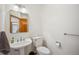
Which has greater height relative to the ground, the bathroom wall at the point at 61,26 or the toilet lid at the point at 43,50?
the bathroom wall at the point at 61,26

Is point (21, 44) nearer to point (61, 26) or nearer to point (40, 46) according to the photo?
point (40, 46)

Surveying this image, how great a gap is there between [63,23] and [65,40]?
26 centimetres

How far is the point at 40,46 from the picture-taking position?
5.15 feet

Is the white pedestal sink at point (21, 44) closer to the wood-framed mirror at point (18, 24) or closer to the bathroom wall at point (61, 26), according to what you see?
the wood-framed mirror at point (18, 24)

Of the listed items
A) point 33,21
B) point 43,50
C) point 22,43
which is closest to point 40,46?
point 43,50

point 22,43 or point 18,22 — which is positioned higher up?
point 18,22

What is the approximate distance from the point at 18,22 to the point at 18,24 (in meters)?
0.03

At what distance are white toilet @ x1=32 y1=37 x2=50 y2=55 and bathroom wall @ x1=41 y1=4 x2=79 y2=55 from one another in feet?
0.27

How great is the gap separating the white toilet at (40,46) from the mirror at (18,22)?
22cm

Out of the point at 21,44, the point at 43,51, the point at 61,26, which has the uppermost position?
the point at 61,26

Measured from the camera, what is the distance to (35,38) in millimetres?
1554

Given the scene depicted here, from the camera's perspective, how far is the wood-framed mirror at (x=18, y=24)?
152cm

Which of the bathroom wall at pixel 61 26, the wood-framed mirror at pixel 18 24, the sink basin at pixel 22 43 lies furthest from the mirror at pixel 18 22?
the bathroom wall at pixel 61 26

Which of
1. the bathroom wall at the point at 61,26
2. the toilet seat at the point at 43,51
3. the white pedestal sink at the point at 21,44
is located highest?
the bathroom wall at the point at 61,26
